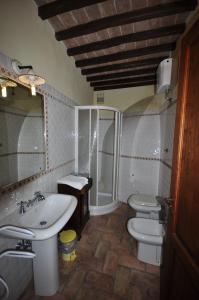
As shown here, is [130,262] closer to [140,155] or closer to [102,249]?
[102,249]

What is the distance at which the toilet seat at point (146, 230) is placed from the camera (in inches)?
57.5

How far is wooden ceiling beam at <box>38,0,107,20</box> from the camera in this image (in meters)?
1.25

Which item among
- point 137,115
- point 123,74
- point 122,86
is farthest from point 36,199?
point 122,86

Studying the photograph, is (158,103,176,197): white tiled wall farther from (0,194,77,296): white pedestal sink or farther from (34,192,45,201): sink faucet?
(34,192,45,201): sink faucet

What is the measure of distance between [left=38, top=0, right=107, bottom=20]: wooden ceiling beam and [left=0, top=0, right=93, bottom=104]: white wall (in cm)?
7

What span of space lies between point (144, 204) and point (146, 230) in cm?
36

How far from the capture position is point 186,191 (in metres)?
0.84

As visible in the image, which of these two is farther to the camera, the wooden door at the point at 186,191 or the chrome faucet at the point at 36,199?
the chrome faucet at the point at 36,199

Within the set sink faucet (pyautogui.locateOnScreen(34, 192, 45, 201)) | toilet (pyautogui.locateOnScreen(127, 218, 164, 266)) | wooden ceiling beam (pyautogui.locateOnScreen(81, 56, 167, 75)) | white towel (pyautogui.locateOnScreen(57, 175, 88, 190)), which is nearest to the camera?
sink faucet (pyautogui.locateOnScreen(34, 192, 45, 201))

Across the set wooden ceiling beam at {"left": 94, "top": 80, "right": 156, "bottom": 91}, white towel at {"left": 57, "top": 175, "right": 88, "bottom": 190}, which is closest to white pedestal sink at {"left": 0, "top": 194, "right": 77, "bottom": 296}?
white towel at {"left": 57, "top": 175, "right": 88, "bottom": 190}

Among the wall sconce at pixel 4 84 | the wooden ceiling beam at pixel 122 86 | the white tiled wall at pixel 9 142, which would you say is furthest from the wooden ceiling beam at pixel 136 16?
the wooden ceiling beam at pixel 122 86

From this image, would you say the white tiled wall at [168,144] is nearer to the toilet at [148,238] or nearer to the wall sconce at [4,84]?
the toilet at [148,238]

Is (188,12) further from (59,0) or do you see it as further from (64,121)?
(64,121)

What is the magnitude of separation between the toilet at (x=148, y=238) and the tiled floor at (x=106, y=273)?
0.08 meters
